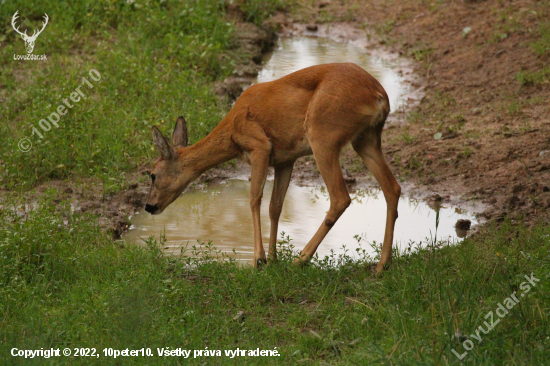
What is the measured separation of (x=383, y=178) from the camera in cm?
657

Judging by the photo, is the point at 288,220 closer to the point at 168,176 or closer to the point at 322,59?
the point at 168,176

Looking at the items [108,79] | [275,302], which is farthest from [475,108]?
[275,302]

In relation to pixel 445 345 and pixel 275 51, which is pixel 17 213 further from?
pixel 275 51

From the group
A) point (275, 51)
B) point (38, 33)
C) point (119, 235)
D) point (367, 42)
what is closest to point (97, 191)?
point (119, 235)

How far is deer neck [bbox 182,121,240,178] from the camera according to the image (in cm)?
709

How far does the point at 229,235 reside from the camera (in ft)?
26.0

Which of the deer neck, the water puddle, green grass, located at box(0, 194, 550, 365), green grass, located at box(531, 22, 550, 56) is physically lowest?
green grass, located at box(0, 194, 550, 365)


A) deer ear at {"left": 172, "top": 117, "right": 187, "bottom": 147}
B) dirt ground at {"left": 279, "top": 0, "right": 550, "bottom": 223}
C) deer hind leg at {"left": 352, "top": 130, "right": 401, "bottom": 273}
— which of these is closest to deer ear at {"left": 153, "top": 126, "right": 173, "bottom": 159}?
deer ear at {"left": 172, "top": 117, "right": 187, "bottom": 147}

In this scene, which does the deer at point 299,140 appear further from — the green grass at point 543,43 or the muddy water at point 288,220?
the green grass at point 543,43

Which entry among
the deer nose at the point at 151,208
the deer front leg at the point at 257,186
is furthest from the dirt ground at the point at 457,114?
the deer front leg at the point at 257,186

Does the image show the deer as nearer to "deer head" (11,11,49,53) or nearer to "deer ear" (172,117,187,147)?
"deer ear" (172,117,187,147)

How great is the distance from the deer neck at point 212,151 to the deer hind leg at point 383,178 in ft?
4.13

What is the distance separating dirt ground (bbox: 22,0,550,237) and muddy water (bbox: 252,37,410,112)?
0.97 ft

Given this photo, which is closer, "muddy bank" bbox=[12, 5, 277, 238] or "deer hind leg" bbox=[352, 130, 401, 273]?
"deer hind leg" bbox=[352, 130, 401, 273]
